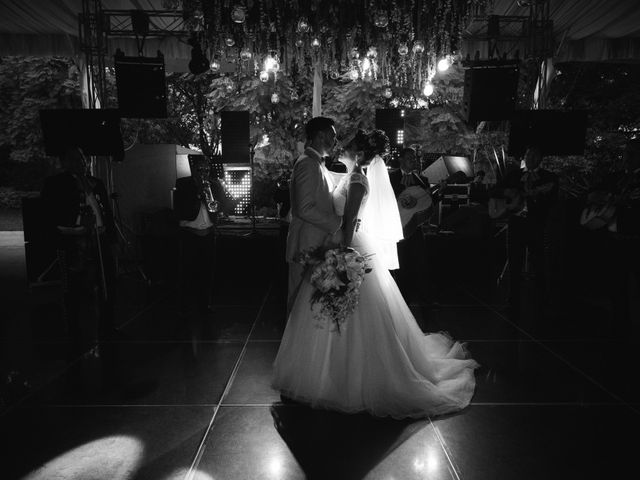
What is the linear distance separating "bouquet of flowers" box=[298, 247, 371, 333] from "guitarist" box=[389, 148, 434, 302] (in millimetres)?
2351

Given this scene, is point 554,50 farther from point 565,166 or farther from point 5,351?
point 565,166

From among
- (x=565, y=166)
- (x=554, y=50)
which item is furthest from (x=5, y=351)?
(x=565, y=166)

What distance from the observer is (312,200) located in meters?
3.36

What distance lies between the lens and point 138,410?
3.45 meters

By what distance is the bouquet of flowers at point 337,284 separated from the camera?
3.23 metres

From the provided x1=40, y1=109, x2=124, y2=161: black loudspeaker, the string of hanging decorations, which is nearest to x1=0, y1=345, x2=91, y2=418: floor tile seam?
x1=40, y1=109, x2=124, y2=161: black loudspeaker

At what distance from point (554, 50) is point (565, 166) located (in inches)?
426

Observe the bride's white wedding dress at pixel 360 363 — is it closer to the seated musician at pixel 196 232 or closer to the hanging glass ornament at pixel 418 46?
the seated musician at pixel 196 232

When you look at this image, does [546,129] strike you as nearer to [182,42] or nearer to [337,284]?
[337,284]

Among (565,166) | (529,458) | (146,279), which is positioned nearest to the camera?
(529,458)

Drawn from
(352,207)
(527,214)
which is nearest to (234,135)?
(527,214)

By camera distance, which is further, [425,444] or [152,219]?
[152,219]

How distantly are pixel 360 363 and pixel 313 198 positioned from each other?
1.16m

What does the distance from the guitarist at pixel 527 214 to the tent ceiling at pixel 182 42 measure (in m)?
3.02
